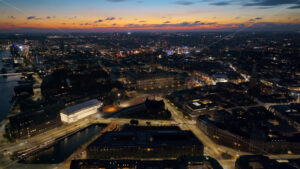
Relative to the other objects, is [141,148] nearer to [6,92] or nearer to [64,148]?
[64,148]

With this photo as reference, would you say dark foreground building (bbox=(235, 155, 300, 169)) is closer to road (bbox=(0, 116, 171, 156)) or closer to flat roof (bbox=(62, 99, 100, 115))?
road (bbox=(0, 116, 171, 156))

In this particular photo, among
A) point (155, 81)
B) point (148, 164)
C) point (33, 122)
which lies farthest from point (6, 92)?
point (148, 164)

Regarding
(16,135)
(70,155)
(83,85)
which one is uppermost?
(83,85)

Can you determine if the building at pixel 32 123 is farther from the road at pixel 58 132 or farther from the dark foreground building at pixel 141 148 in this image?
the dark foreground building at pixel 141 148

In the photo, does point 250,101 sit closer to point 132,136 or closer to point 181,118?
point 181,118

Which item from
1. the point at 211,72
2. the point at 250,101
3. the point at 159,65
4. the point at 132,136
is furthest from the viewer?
the point at 159,65

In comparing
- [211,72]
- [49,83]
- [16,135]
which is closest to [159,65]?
[211,72]
